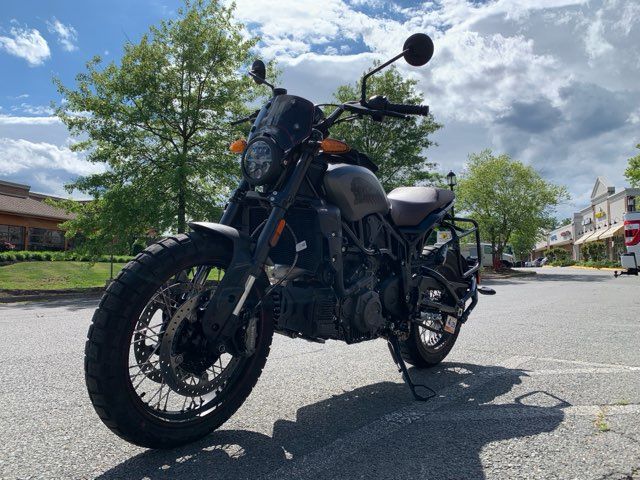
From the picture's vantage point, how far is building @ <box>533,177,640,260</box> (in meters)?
52.4

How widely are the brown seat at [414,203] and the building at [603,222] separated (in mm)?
42095

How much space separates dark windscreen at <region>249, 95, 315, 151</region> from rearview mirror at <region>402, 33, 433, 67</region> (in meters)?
0.70

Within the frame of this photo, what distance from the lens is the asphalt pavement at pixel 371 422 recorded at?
2287 mm

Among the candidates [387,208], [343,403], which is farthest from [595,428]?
[387,208]

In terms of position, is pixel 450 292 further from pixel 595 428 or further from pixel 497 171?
pixel 497 171

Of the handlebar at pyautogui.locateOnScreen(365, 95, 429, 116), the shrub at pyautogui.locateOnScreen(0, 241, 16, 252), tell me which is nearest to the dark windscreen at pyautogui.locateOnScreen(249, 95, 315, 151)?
the handlebar at pyautogui.locateOnScreen(365, 95, 429, 116)

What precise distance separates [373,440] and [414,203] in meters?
1.90

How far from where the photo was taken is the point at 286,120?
301 centimetres

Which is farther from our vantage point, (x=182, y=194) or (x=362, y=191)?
(x=182, y=194)

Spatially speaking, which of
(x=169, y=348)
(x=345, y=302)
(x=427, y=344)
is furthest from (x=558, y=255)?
(x=169, y=348)

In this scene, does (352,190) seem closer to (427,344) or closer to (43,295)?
(427,344)

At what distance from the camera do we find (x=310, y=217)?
124 inches

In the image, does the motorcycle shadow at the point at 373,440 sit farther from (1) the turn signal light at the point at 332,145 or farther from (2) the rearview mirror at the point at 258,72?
(2) the rearview mirror at the point at 258,72

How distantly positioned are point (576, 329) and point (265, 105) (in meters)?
5.45
